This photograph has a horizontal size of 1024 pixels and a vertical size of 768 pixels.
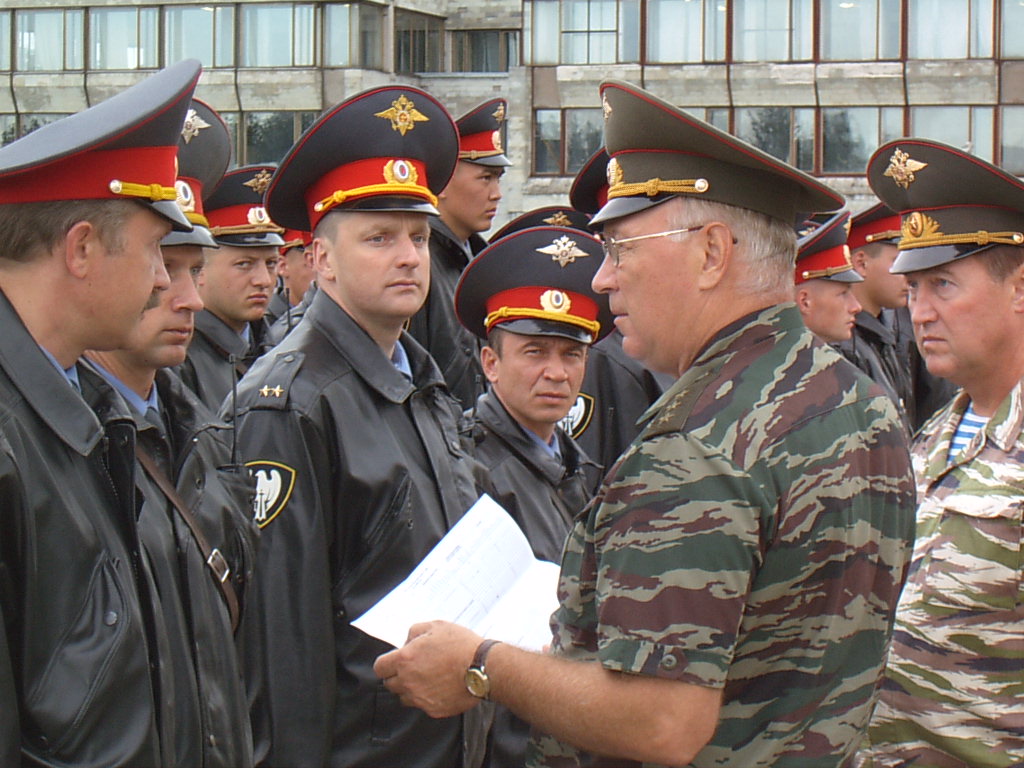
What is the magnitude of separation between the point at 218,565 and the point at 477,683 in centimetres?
77

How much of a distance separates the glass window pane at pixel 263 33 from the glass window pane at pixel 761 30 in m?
11.0

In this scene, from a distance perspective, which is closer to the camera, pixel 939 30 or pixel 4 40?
pixel 939 30

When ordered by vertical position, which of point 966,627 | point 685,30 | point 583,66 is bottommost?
point 966,627

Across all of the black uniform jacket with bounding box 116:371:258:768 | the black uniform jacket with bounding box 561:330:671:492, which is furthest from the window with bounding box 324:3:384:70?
the black uniform jacket with bounding box 116:371:258:768

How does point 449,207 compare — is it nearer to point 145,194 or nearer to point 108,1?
point 145,194

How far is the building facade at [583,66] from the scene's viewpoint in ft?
102

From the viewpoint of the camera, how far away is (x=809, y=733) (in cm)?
264

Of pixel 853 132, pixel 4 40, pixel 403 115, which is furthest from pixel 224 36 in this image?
pixel 403 115

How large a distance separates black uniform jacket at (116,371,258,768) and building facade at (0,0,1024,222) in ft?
93.6

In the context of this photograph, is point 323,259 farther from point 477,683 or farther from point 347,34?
point 347,34

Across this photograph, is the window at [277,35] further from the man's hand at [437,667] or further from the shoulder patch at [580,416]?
the man's hand at [437,667]

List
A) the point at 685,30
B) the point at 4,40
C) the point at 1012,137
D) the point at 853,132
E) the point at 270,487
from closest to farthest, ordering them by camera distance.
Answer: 1. the point at 270,487
2. the point at 1012,137
3. the point at 853,132
4. the point at 685,30
5. the point at 4,40

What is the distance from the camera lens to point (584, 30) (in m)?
32.7

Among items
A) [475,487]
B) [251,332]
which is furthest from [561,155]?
[475,487]
